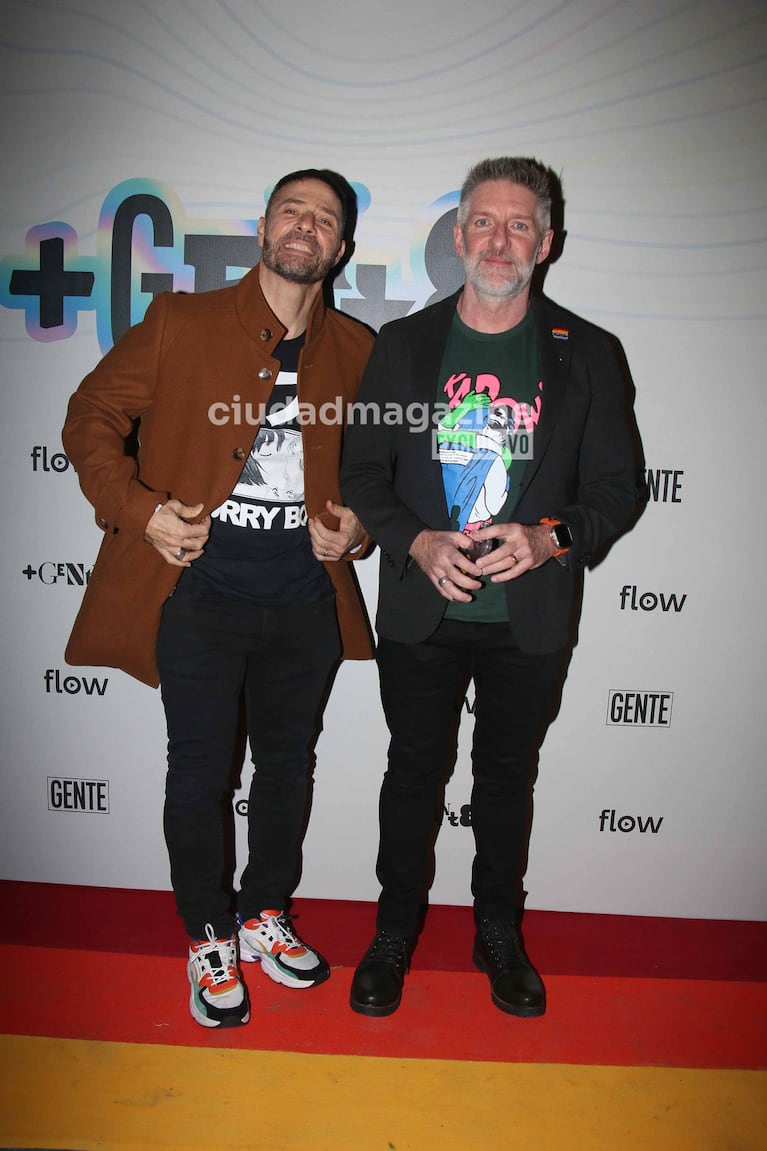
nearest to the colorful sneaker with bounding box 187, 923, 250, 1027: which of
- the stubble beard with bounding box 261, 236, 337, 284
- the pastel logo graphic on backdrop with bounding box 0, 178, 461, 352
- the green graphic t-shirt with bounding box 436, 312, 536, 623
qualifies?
the green graphic t-shirt with bounding box 436, 312, 536, 623

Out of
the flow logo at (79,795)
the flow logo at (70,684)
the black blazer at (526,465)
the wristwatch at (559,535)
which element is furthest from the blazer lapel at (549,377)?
the flow logo at (79,795)

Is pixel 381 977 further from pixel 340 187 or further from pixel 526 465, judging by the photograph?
pixel 340 187

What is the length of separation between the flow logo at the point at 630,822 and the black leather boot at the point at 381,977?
35.5 inches

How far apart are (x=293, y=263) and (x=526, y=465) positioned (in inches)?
29.4

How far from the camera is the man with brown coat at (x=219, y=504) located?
6.10 feet

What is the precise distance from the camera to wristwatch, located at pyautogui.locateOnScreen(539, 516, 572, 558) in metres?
1.74

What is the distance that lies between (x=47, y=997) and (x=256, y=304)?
1.90m

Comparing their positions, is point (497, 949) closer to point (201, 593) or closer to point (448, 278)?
point (201, 593)

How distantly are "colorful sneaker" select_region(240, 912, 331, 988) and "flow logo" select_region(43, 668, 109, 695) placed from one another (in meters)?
0.93

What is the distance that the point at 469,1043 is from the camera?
1871 mm

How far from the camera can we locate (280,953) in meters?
2.05

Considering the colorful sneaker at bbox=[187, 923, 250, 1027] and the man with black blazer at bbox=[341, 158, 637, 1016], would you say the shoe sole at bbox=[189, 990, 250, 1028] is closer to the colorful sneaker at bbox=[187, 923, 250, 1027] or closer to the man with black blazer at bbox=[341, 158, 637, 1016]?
the colorful sneaker at bbox=[187, 923, 250, 1027]

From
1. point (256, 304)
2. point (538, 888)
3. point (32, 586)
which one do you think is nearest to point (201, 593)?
point (256, 304)

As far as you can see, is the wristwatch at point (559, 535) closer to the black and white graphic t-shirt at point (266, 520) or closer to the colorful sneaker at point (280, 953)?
the black and white graphic t-shirt at point (266, 520)
